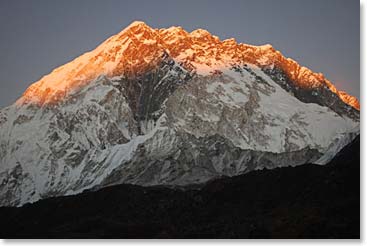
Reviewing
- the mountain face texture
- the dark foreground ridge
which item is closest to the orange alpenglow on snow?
the mountain face texture

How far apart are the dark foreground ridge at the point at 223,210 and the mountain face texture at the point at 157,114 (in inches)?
1849

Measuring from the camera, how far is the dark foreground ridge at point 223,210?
72.3 feet

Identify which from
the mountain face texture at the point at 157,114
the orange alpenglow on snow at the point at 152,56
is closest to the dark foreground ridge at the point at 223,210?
the mountain face texture at the point at 157,114

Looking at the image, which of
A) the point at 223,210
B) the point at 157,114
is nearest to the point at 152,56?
the point at 157,114

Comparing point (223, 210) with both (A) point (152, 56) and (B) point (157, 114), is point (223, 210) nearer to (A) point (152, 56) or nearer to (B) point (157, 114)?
(B) point (157, 114)

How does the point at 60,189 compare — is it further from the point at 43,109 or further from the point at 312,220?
the point at 312,220

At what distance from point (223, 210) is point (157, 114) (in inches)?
3220

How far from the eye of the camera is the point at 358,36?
21781 millimetres

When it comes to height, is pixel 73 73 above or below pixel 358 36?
above

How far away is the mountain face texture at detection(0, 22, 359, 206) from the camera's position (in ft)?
289

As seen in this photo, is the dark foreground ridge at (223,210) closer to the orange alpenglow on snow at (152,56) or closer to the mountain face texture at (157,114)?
the mountain face texture at (157,114)

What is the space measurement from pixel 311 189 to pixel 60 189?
6839 cm

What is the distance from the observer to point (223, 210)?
28766 mm

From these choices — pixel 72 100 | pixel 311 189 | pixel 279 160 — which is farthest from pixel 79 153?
pixel 311 189
